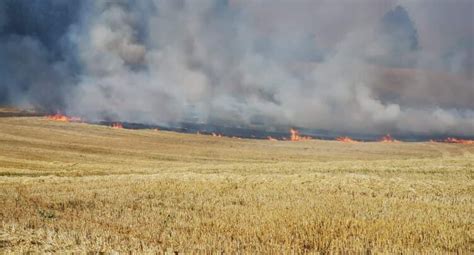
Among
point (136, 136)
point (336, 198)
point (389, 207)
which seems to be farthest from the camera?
point (136, 136)

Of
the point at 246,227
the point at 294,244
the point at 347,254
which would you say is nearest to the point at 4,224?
the point at 246,227

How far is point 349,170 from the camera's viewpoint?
50406 mm

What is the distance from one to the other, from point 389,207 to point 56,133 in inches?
5555

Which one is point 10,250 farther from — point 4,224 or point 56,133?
point 56,133

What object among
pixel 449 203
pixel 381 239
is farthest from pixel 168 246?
pixel 449 203

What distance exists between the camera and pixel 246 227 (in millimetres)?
15336

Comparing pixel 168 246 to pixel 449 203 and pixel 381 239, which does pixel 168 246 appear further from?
pixel 449 203

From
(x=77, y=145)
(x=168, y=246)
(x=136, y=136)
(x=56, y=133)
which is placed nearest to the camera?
(x=168, y=246)

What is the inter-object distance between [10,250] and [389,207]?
587 inches

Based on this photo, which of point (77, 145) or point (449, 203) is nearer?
point (449, 203)

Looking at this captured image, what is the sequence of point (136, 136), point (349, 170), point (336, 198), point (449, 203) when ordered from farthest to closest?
point (136, 136) → point (349, 170) → point (336, 198) → point (449, 203)

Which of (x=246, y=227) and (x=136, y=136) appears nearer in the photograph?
Answer: (x=246, y=227)

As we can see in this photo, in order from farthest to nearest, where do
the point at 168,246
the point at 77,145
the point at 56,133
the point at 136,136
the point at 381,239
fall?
1. the point at 136,136
2. the point at 56,133
3. the point at 77,145
4. the point at 381,239
5. the point at 168,246

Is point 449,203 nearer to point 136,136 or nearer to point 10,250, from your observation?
point 10,250
